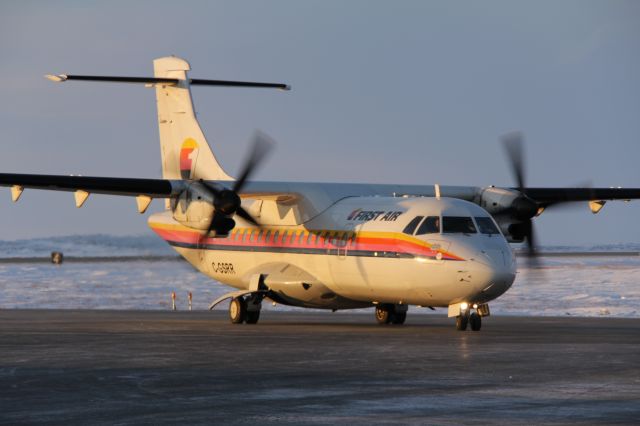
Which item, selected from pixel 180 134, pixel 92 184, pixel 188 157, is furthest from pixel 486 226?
pixel 180 134

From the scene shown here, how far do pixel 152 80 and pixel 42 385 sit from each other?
18.6m

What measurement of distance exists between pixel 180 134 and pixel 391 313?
8.62 metres

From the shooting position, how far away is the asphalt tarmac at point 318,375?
39.7 feet

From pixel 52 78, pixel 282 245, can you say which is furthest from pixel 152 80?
pixel 282 245

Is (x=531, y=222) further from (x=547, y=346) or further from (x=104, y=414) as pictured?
(x=104, y=414)

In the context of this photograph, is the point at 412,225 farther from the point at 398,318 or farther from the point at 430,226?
the point at 398,318

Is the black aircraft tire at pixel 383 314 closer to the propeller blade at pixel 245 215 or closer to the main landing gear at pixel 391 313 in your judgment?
the main landing gear at pixel 391 313

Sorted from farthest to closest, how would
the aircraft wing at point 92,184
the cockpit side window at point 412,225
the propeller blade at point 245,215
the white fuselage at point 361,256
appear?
the propeller blade at point 245,215, the aircraft wing at point 92,184, the cockpit side window at point 412,225, the white fuselage at point 361,256

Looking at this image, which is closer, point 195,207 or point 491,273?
point 491,273

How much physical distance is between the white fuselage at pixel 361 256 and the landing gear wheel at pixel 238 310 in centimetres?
56

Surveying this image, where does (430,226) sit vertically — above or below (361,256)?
above

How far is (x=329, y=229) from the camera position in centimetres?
2842

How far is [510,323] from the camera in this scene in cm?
2903

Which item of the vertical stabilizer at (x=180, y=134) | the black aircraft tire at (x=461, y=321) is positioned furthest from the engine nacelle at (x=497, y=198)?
the vertical stabilizer at (x=180, y=134)
